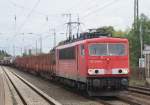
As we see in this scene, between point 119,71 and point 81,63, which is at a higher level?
point 81,63

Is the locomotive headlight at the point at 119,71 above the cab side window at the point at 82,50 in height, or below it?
below

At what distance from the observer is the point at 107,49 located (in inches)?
891

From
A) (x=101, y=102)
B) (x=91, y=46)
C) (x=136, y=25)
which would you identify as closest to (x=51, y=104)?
(x=101, y=102)

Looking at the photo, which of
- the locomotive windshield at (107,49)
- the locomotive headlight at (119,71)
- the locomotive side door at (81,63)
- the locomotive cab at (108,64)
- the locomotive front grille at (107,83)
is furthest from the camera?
the locomotive side door at (81,63)

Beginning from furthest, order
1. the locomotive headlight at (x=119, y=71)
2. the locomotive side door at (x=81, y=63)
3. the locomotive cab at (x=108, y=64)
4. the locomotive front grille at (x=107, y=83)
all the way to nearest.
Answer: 1. the locomotive side door at (x=81, y=63)
2. the locomotive headlight at (x=119, y=71)
3. the locomotive cab at (x=108, y=64)
4. the locomotive front grille at (x=107, y=83)

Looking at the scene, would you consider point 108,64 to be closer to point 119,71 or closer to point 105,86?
point 119,71

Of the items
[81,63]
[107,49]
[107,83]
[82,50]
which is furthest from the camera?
[81,63]

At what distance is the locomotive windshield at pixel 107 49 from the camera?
22438mm

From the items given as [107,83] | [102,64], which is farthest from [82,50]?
[107,83]

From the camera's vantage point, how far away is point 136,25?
216 ft

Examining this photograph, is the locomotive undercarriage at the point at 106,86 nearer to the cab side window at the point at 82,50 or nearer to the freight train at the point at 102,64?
the freight train at the point at 102,64

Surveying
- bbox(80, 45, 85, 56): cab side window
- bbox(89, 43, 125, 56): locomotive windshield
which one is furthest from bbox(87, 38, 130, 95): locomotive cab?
bbox(80, 45, 85, 56): cab side window

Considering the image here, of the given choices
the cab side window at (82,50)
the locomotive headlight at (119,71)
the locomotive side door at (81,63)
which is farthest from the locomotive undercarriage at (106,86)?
the cab side window at (82,50)

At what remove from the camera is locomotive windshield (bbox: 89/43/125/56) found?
22438 millimetres
